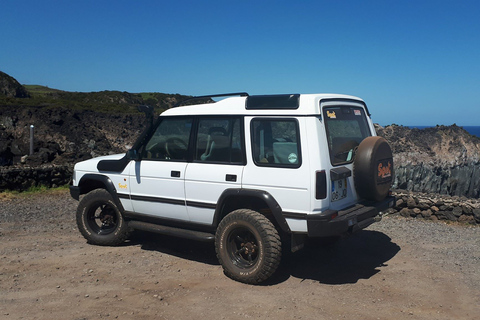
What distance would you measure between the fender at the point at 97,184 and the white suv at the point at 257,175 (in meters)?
0.03

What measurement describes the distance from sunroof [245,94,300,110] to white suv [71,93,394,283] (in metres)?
0.01

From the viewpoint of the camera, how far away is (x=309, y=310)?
4594 millimetres

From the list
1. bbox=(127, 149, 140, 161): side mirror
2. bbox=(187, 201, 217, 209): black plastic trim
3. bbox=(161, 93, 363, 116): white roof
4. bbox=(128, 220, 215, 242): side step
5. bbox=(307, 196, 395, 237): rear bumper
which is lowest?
bbox=(128, 220, 215, 242): side step

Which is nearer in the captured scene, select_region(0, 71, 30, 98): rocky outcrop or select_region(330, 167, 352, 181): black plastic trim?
select_region(330, 167, 352, 181): black plastic trim

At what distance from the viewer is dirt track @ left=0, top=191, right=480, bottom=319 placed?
4582 millimetres

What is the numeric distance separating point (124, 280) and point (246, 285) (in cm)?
149

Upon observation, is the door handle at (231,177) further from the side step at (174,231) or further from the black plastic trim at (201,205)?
the side step at (174,231)

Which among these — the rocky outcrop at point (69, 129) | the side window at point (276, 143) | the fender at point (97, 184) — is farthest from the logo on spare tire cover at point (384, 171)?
the rocky outcrop at point (69, 129)

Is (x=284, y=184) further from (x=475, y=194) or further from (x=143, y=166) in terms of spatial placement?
(x=475, y=194)

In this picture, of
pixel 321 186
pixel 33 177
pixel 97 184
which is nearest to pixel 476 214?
pixel 321 186

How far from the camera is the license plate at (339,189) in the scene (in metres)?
5.06

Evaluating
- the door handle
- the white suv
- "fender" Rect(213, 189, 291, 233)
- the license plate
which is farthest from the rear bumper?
the door handle

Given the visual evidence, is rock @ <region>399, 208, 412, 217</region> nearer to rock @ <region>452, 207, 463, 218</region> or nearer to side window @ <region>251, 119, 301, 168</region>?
rock @ <region>452, 207, 463, 218</region>

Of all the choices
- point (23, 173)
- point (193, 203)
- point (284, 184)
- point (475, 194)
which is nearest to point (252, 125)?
point (284, 184)
